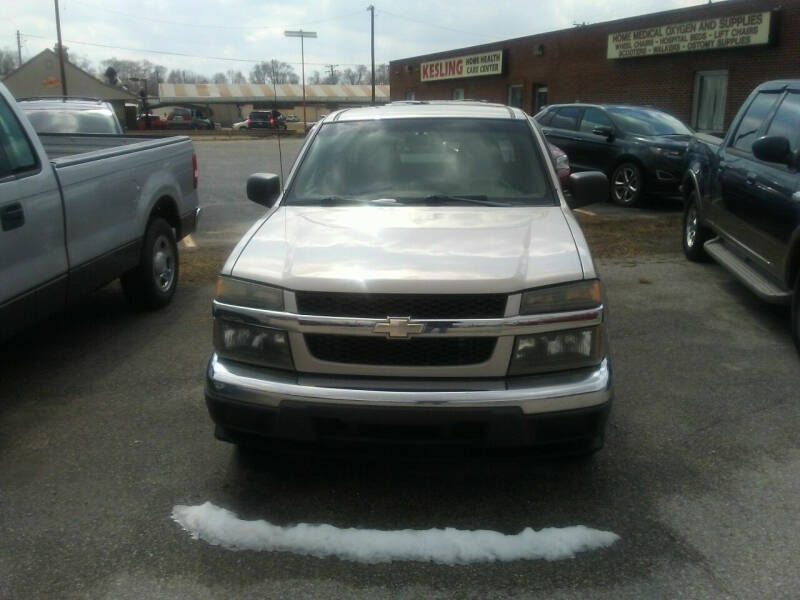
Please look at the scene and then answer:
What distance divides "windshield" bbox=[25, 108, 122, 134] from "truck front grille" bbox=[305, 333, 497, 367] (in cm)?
908

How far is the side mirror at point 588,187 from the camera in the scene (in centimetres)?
502

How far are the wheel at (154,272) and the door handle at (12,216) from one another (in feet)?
6.35

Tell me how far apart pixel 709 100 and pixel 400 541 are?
860 inches

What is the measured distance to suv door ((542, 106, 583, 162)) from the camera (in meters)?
14.0

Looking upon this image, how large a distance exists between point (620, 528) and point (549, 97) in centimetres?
2873

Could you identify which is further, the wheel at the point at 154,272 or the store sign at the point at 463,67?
the store sign at the point at 463,67

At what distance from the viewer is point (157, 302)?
6844mm

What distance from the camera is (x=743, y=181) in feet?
21.9

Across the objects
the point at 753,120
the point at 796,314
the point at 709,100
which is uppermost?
the point at 709,100

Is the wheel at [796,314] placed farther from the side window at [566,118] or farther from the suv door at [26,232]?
the side window at [566,118]

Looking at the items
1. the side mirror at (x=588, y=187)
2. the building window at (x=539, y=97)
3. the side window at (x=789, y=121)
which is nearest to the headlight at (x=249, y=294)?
the side mirror at (x=588, y=187)

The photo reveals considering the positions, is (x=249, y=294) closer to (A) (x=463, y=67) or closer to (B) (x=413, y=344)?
(B) (x=413, y=344)

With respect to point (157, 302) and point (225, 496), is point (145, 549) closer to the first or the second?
point (225, 496)

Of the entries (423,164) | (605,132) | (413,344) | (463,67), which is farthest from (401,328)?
(463,67)
